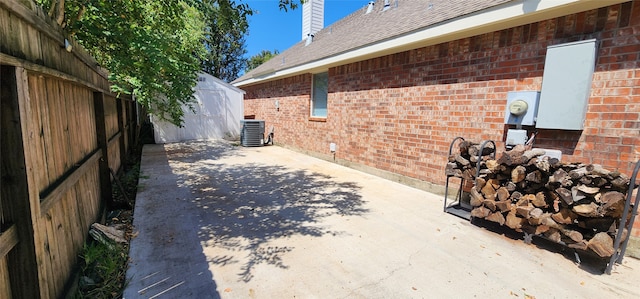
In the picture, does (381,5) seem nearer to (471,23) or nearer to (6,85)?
(471,23)

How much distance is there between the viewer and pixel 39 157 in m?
1.73

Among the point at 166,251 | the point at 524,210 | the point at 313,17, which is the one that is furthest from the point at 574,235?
the point at 313,17

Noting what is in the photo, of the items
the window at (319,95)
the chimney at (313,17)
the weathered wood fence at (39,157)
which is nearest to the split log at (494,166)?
the weathered wood fence at (39,157)

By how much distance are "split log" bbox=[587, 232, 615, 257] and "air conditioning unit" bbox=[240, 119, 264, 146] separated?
960 centimetres

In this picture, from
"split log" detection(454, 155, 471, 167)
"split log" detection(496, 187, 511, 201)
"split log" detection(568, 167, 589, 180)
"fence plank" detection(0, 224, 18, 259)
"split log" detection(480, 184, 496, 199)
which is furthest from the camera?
"split log" detection(454, 155, 471, 167)

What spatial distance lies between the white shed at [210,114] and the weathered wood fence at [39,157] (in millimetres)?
9144

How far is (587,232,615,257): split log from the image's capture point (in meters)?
2.46

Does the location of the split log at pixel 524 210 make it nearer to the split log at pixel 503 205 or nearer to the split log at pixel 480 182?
the split log at pixel 503 205

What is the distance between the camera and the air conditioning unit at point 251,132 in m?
10.4

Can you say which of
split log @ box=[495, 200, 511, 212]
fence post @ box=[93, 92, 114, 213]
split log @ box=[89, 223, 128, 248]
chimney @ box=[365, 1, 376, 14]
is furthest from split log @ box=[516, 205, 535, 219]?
chimney @ box=[365, 1, 376, 14]

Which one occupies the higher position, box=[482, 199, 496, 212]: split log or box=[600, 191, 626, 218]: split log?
box=[600, 191, 626, 218]: split log

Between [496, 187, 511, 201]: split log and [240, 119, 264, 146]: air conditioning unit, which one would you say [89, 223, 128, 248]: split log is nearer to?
[496, 187, 511, 201]: split log

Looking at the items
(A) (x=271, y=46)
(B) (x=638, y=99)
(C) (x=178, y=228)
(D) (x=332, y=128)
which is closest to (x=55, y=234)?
(C) (x=178, y=228)

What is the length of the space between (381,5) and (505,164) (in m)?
7.62
